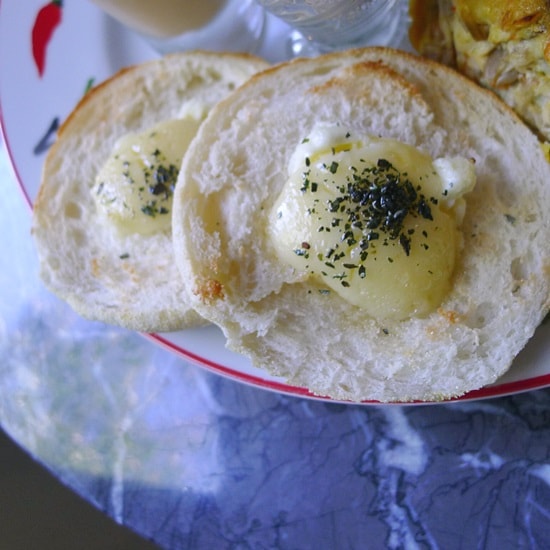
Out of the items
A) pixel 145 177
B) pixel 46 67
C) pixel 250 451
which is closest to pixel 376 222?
pixel 145 177

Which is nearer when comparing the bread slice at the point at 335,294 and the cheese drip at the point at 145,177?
the bread slice at the point at 335,294

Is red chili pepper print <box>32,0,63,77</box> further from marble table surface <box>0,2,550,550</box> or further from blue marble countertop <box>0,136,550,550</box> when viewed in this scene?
blue marble countertop <box>0,136,550,550</box>

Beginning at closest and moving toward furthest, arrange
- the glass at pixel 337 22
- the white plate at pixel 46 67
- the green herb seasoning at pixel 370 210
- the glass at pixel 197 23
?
the green herb seasoning at pixel 370 210 < the glass at pixel 337 22 < the glass at pixel 197 23 < the white plate at pixel 46 67

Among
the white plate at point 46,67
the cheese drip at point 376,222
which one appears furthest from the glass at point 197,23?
the cheese drip at point 376,222

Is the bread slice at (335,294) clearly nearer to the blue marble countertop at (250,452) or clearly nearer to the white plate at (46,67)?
the blue marble countertop at (250,452)

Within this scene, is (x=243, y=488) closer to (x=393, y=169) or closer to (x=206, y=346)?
(x=206, y=346)

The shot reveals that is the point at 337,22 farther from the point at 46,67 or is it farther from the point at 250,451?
the point at 250,451
